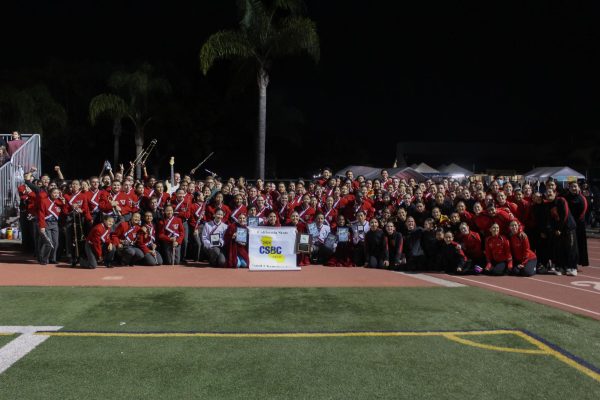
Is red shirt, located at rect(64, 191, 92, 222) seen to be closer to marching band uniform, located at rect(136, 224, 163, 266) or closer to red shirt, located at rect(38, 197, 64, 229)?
red shirt, located at rect(38, 197, 64, 229)

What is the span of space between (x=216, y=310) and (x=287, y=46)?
1453 cm

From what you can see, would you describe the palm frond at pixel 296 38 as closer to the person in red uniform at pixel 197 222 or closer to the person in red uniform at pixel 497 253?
the person in red uniform at pixel 197 222

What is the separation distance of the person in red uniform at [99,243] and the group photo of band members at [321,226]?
0.02 m

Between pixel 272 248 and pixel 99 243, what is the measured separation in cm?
352

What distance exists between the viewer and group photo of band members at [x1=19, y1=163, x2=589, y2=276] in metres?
10.0

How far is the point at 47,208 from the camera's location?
34.3 feet

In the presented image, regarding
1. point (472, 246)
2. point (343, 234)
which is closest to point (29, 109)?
point (343, 234)

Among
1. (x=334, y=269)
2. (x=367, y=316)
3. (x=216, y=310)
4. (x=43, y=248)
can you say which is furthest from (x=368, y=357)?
(x=43, y=248)

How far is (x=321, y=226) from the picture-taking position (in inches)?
446

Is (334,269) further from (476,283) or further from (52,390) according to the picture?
(52,390)

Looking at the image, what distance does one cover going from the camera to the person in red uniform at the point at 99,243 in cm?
1027

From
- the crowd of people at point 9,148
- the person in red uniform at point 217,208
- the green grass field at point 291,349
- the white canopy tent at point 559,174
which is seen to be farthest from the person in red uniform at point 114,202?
the white canopy tent at point 559,174

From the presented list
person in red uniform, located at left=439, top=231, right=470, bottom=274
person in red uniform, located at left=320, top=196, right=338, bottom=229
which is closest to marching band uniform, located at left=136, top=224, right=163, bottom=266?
person in red uniform, located at left=320, top=196, right=338, bottom=229

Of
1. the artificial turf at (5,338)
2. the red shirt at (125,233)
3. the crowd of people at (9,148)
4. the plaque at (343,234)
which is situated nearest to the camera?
the artificial turf at (5,338)
